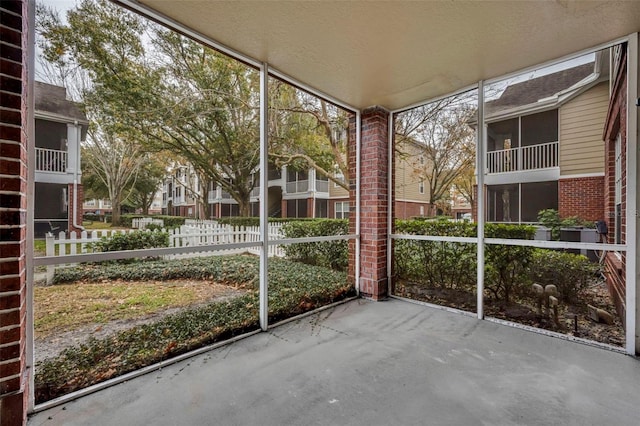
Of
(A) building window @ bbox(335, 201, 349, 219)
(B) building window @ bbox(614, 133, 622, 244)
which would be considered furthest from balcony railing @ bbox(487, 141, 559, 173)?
(A) building window @ bbox(335, 201, 349, 219)

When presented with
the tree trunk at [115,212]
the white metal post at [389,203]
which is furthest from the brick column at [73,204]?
the white metal post at [389,203]

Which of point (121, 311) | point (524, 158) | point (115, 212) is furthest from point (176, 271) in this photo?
point (524, 158)

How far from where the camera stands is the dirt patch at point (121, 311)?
2.50 m

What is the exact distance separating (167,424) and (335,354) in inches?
52.5

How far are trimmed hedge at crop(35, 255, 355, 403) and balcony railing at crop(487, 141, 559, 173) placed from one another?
8.33ft

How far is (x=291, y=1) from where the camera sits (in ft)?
6.67

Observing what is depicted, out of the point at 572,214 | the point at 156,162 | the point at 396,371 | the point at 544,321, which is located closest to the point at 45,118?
the point at 156,162

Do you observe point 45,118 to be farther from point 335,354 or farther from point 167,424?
point 335,354

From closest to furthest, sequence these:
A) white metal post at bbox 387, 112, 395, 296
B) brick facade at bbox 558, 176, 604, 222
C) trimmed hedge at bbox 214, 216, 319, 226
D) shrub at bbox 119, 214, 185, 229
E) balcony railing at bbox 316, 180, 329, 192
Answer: shrub at bbox 119, 214, 185, 229, brick facade at bbox 558, 176, 604, 222, trimmed hedge at bbox 214, 216, 319, 226, white metal post at bbox 387, 112, 395, 296, balcony railing at bbox 316, 180, 329, 192

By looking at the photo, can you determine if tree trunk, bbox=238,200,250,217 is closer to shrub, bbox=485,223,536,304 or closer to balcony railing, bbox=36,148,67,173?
balcony railing, bbox=36,148,67,173

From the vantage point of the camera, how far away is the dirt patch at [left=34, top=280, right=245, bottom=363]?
2.50 meters

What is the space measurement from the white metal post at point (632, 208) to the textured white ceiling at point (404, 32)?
374mm

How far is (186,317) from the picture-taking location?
308 cm

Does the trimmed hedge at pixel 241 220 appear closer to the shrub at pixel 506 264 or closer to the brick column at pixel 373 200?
the brick column at pixel 373 200
